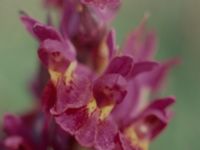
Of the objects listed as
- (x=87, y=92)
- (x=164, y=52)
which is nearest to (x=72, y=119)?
(x=87, y=92)

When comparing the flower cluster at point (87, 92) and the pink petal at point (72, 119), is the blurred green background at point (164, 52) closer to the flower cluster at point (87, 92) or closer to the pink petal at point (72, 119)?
the flower cluster at point (87, 92)

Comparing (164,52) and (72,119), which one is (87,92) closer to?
(72,119)

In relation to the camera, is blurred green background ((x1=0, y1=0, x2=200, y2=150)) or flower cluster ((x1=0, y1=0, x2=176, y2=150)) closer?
flower cluster ((x1=0, y1=0, x2=176, y2=150))

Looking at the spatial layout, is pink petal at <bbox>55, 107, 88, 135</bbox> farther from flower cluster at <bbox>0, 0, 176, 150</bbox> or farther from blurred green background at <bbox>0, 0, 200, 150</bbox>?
blurred green background at <bbox>0, 0, 200, 150</bbox>

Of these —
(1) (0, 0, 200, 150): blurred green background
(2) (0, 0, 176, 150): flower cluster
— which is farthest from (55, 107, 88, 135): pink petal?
(1) (0, 0, 200, 150): blurred green background

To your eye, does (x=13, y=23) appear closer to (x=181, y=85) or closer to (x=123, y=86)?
(x=181, y=85)
